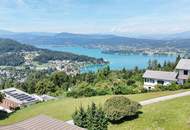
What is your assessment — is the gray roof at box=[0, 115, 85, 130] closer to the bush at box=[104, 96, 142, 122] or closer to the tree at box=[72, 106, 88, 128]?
the tree at box=[72, 106, 88, 128]

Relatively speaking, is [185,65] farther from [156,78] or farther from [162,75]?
[156,78]

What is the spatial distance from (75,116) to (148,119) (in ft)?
19.2

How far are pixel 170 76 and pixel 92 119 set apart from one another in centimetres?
3295

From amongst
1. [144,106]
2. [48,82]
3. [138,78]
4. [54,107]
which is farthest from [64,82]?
[144,106]

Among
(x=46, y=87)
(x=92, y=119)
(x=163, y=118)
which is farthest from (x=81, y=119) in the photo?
(x=46, y=87)

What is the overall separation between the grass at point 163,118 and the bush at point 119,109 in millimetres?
652

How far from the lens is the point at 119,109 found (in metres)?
25.0

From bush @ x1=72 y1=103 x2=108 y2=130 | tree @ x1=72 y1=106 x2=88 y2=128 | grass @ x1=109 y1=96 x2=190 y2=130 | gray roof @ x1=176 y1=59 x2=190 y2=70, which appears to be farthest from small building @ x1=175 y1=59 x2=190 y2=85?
tree @ x1=72 y1=106 x2=88 y2=128

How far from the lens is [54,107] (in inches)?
1374

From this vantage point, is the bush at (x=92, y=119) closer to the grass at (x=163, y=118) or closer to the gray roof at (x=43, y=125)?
the grass at (x=163, y=118)

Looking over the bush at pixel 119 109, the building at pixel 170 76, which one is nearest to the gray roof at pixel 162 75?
the building at pixel 170 76

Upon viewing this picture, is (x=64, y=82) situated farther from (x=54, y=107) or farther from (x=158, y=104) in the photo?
(x=158, y=104)

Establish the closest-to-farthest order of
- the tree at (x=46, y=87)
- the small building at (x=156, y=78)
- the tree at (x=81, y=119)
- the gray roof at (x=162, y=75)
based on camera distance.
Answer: the tree at (x=81, y=119) < the gray roof at (x=162, y=75) < the small building at (x=156, y=78) < the tree at (x=46, y=87)

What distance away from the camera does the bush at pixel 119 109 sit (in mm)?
24750
